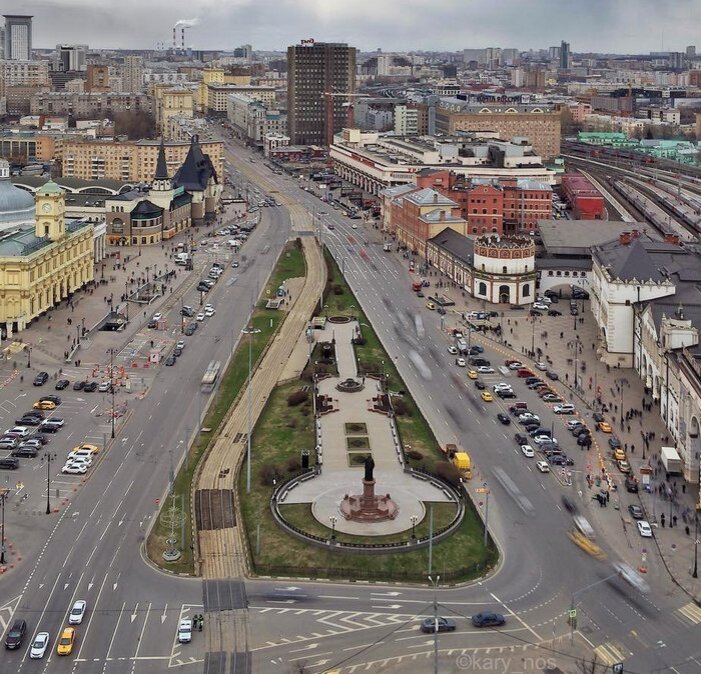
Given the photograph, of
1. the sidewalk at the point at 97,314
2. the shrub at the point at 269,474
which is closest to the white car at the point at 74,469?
the shrub at the point at 269,474

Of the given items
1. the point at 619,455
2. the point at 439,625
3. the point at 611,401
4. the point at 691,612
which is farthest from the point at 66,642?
the point at 611,401

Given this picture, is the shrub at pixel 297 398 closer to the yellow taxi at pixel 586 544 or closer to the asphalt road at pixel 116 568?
the asphalt road at pixel 116 568

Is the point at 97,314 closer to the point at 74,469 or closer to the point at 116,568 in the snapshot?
the point at 74,469

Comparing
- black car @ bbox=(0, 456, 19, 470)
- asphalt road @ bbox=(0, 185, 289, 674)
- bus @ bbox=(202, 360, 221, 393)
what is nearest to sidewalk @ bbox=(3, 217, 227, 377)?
bus @ bbox=(202, 360, 221, 393)

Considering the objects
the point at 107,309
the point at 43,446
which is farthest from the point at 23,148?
the point at 43,446

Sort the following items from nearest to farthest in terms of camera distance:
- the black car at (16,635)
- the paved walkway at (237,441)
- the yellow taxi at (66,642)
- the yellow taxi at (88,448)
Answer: the yellow taxi at (66,642)
the black car at (16,635)
the paved walkway at (237,441)
the yellow taxi at (88,448)

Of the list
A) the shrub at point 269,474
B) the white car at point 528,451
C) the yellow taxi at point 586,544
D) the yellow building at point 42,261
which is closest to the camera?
the yellow taxi at point 586,544
